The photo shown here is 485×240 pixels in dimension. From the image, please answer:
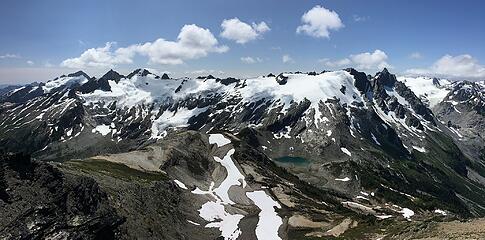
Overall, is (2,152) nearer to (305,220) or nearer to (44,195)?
(44,195)

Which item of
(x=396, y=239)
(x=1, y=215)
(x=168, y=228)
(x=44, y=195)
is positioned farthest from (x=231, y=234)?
(x=1, y=215)

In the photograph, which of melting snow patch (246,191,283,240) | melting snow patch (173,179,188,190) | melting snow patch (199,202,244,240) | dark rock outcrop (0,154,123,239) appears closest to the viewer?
dark rock outcrop (0,154,123,239)

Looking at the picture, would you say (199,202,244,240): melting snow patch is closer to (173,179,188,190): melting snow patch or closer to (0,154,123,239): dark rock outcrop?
(173,179,188,190): melting snow patch

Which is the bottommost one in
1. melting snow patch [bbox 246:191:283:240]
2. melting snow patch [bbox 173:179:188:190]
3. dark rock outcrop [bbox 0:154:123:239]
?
melting snow patch [bbox 246:191:283:240]

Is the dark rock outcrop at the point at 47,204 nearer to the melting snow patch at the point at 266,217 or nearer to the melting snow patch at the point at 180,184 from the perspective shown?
the melting snow patch at the point at 266,217

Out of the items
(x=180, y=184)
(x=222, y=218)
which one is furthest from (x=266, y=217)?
(x=180, y=184)

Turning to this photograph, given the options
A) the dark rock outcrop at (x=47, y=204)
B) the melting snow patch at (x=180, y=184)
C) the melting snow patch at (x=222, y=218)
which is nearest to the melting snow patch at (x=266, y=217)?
the melting snow patch at (x=222, y=218)

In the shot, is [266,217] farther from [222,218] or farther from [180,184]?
[180,184]

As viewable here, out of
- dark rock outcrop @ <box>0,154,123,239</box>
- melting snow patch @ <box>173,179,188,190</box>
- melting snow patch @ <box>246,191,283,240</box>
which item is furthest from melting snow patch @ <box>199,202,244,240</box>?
dark rock outcrop @ <box>0,154,123,239</box>

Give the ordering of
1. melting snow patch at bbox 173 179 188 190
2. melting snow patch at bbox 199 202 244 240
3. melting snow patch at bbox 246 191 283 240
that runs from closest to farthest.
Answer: melting snow patch at bbox 199 202 244 240 < melting snow patch at bbox 246 191 283 240 < melting snow patch at bbox 173 179 188 190
